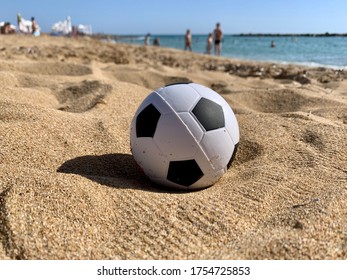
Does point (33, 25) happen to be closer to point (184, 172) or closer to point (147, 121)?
point (147, 121)

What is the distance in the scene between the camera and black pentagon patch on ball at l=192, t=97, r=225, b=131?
2.40 meters

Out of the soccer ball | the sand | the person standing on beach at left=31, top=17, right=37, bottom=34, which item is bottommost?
the sand

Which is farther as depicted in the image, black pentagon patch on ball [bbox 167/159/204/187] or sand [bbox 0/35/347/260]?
black pentagon patch on ball [bbox 167/159/204/187]

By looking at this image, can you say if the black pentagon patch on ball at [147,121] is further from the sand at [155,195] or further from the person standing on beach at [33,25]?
the person standing on beach at [33,25]

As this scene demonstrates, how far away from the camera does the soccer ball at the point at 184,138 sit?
2367 mm

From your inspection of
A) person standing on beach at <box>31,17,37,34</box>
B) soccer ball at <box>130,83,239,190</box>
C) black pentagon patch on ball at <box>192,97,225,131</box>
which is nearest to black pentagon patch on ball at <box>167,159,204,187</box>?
soccer ball at <box>130,83,239,190</box>

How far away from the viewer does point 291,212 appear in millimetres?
2107

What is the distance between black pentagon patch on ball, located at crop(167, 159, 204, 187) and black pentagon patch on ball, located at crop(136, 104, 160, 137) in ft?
0.91

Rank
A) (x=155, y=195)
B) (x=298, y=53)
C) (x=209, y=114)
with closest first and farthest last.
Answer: (x=155, y=195)
(x=209, y=114)
(x=298, y=53)

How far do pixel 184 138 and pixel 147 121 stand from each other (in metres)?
0.32

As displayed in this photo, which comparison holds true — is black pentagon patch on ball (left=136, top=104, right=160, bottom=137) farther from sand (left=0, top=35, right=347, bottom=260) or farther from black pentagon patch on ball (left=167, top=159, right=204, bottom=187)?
sand (left=0, top=35, right=347, bottom=260)

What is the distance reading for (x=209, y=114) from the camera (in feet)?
8.02

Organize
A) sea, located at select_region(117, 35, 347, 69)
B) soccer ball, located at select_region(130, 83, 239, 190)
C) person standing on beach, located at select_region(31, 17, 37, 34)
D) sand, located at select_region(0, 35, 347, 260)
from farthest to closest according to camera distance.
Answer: person standing on beach, located at select_region(31, 17, 37, 34), sea, located at select_region(117, 35, 347, 69), soccer ball, located at select_region(130, 83, 239, 190), sand, located at select_region(0, 35, 347, 260)

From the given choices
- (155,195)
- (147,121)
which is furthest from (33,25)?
(155,195)
